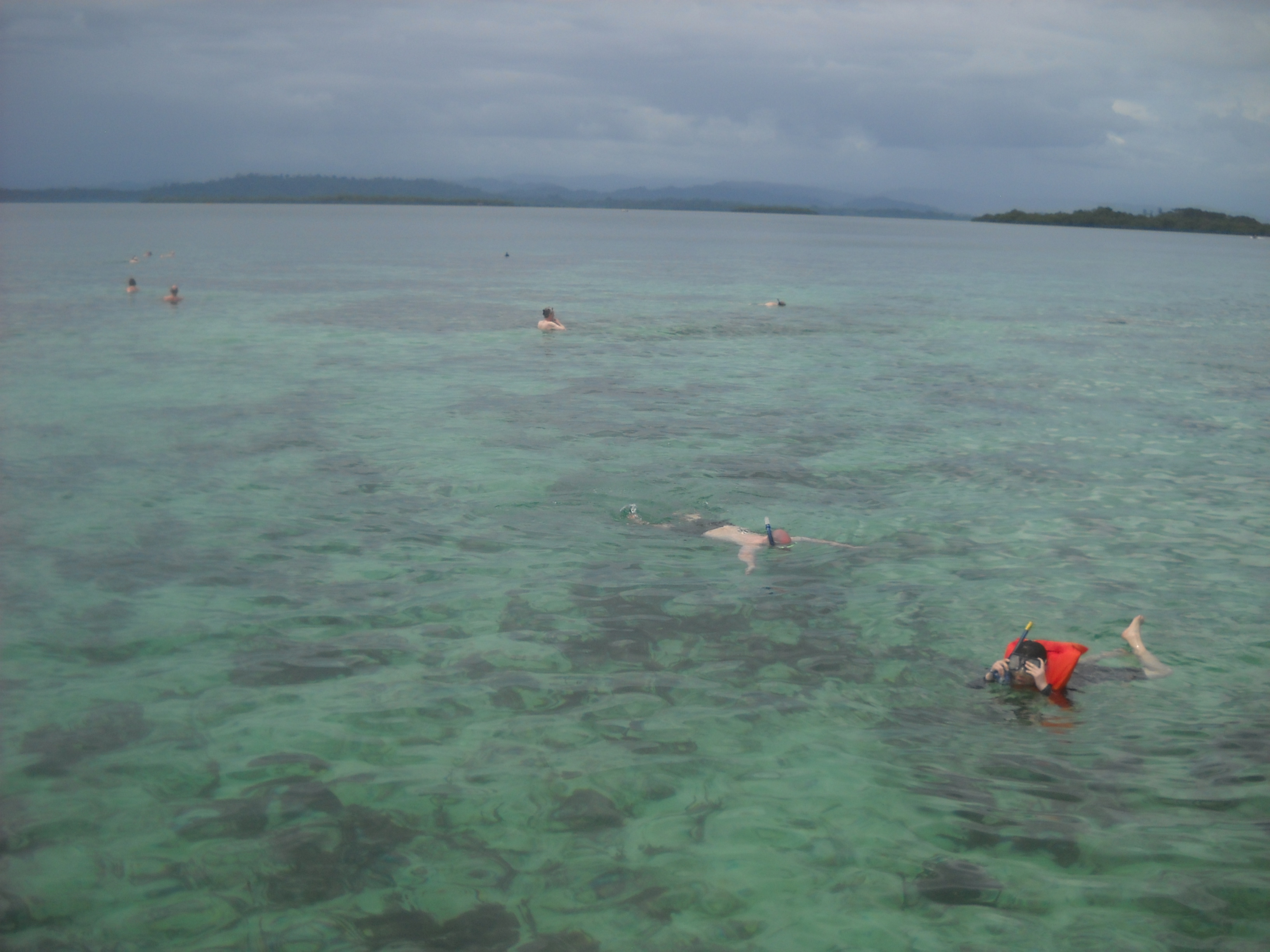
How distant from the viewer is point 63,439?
1830 cm

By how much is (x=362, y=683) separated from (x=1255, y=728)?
9130 mm

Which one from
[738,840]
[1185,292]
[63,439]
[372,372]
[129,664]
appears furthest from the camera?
[1185,292]

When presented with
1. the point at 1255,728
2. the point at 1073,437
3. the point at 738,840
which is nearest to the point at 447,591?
the point at 738,840

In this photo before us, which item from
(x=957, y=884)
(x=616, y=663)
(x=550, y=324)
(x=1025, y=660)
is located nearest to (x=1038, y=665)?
(x=1025, y=660)

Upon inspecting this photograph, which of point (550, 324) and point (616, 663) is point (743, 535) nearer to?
point (616, 663)

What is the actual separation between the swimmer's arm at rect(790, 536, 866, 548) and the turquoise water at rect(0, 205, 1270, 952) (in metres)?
0.28

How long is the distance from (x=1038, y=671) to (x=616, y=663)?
14.8 feet

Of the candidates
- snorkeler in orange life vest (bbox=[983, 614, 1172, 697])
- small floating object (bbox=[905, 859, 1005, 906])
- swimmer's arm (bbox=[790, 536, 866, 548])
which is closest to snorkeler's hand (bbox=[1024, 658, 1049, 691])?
snorkeler in orange life vest (bbox=[983, 614, 1172, 697])

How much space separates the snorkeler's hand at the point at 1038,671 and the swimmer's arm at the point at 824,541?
4.26m

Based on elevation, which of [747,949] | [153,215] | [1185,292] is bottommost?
[747,949]

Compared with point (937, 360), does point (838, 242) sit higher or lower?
higher

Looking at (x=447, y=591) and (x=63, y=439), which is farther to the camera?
(x=63, y=439)

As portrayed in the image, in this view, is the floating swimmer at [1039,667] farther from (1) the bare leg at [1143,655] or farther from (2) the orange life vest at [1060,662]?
(1) the bare leg at [1143,655]

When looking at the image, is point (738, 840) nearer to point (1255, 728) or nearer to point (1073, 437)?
point (1255, 728)
